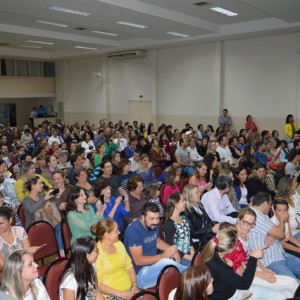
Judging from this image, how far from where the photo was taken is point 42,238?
13.3 feet

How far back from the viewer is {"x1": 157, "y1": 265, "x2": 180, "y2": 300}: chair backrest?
2829mm

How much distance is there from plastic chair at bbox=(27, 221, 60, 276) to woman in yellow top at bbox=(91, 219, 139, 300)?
98 cm

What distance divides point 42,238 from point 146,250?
1.27m

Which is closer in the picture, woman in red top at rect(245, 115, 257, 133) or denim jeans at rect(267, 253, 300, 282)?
denim jeans at rect(267, 253, 300, 282)

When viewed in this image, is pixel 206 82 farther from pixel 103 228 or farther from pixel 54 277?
pixel 54 277

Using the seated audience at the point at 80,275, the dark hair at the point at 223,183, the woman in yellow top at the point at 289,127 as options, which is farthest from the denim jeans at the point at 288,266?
the woman in yellow top at the point at 289,127

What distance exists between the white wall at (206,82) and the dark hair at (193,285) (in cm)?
1128

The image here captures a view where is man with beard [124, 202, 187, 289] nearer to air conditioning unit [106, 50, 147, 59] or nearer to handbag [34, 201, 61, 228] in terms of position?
handbag [34, 201, 61, 228]

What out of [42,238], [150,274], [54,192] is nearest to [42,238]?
[42,238]

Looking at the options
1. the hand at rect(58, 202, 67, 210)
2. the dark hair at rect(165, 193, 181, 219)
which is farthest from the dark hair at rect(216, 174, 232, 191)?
the hand at rect(58, 202, 67, 210)

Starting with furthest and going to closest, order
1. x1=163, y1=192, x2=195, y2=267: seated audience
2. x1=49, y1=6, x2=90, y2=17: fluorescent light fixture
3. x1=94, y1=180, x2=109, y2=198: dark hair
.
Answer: x1=49, y1=6, x2=90, y2=17: fluorescent light fixture, x1=94, y1=180, x2=109, y2=198: dark hair, x1=163, y1=192, x2=195, y2=267: seated audience

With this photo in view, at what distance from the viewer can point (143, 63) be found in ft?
54.0

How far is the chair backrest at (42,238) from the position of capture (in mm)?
3977

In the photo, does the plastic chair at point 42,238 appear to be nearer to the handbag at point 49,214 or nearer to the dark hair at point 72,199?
the dark hair at point 72,199
